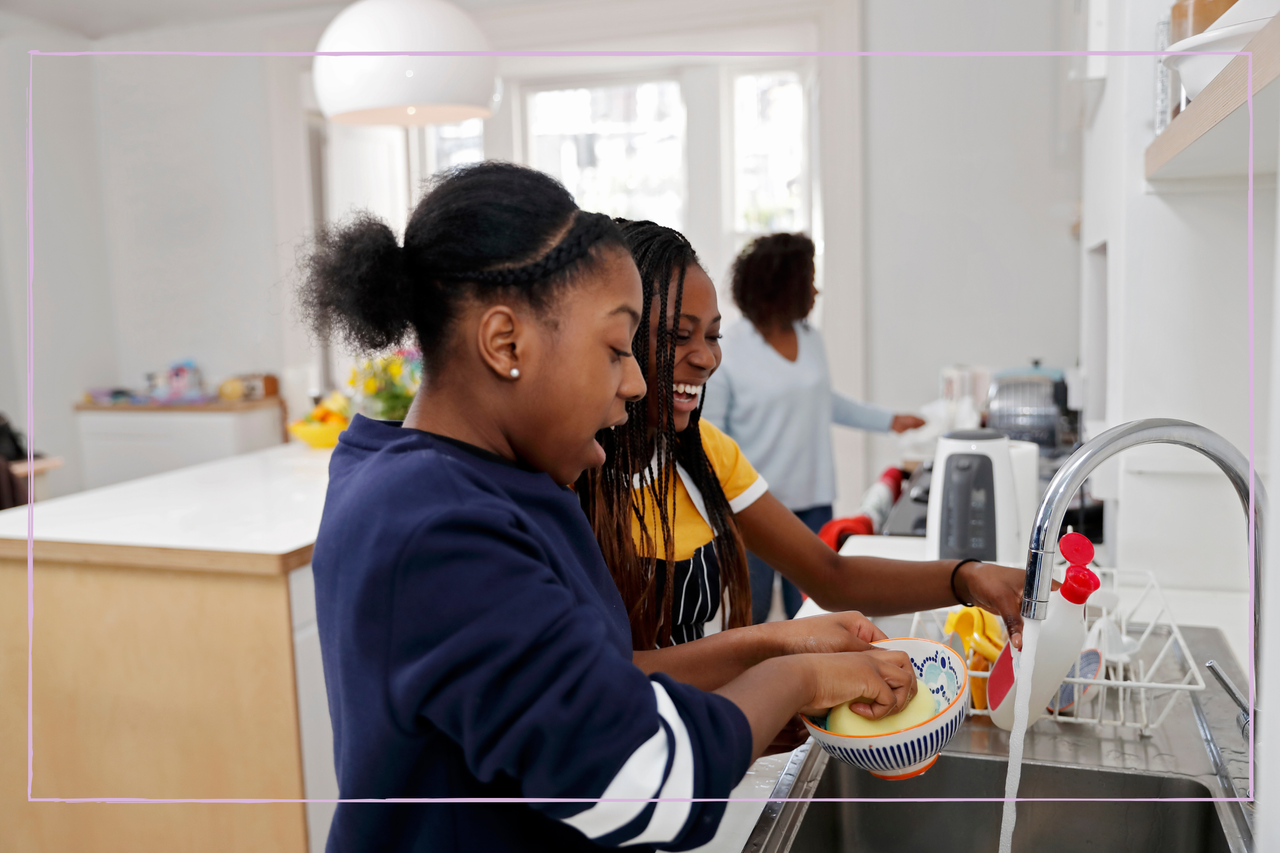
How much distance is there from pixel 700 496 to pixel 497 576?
0.42 metres

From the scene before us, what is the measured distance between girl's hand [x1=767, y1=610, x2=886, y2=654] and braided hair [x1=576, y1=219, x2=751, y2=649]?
116mm

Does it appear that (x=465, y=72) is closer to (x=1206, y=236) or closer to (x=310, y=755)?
(x=310, y=755)

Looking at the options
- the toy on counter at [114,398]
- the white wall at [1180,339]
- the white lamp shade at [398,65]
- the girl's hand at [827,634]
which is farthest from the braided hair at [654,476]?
the toy on counter at [114,398]

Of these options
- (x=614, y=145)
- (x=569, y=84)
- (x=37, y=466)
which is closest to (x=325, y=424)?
(x=37, y=466)

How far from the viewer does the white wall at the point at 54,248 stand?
3.26m

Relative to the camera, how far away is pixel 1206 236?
2.66 ft

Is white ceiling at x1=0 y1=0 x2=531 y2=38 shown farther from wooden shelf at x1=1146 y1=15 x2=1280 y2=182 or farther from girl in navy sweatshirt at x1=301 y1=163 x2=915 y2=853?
girl in navy sweatshirt at x1=301 y1=163 x2=915 y2=853

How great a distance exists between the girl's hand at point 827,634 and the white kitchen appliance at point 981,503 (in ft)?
1.40

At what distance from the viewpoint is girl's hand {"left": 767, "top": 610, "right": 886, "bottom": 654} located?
23.7 inches

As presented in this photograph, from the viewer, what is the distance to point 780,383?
1791 mm

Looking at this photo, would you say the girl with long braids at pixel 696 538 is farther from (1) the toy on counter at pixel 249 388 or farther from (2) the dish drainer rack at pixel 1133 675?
(1) the toy on counter at pixel 249 388

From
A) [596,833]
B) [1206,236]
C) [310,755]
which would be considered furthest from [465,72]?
[596,833]

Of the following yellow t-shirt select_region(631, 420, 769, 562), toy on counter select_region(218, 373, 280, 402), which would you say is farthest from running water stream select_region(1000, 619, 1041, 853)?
toy on counter select_region(218, 373, 280, 402)

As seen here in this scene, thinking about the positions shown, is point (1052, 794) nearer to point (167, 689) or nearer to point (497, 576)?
point (497, 576)
